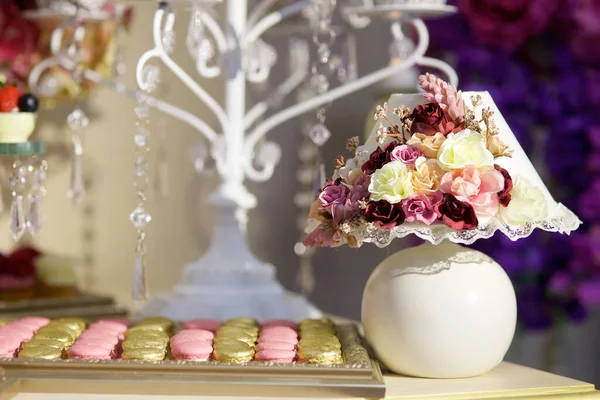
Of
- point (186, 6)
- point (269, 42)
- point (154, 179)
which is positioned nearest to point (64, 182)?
point (154, 179)

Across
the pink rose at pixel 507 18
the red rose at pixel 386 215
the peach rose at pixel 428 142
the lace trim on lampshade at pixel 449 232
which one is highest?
the pink rose at pixel 507 18

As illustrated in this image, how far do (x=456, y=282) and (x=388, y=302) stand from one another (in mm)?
89

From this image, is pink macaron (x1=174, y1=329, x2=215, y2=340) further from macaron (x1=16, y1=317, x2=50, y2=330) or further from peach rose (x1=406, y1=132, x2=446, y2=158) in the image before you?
peach rose (x1=406, y1=132, x2=446, y2=158)

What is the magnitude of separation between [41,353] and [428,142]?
21.6 inches

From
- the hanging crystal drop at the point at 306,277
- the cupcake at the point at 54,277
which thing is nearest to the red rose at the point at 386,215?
the cupcake at the point at 54,277

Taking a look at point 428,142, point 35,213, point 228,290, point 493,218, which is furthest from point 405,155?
point 35,213

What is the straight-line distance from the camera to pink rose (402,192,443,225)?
3.77 ft

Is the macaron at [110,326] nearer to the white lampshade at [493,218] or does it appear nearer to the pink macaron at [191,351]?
the pink macaron at [191,351]

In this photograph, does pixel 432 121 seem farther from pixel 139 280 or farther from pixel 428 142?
pixel 139 280

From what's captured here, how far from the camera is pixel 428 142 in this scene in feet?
3.89

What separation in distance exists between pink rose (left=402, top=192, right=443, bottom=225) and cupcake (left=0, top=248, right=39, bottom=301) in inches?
40.8

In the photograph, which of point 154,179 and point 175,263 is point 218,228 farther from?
point 175,263

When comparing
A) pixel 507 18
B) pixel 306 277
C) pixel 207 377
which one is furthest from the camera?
pixel 306 277

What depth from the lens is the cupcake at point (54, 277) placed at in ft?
6.48
